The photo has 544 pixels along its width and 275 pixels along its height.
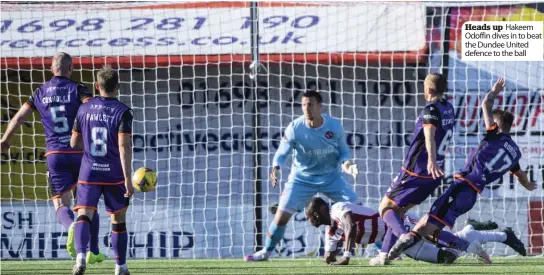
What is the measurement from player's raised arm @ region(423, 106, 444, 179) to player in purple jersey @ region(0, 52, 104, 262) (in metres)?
→ 3.01

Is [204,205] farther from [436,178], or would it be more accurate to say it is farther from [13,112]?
[436,178]

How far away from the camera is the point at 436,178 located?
9.78 m

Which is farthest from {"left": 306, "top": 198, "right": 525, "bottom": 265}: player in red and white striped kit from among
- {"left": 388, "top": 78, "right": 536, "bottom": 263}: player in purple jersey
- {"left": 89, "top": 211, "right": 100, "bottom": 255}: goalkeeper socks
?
{"left": 89, "top": 211, "right": 100, "bottom": 255}: goalkeeper socks

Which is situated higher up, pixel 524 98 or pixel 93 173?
pixel 524 98

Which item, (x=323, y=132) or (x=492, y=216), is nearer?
(x=323, y=132)

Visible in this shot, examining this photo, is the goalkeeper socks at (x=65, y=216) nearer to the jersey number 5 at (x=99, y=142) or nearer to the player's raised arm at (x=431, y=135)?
the jersey number 5 at (x=99, y=142)

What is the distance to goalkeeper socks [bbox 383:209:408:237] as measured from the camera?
32.8 ft

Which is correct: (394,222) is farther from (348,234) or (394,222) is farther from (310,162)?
(310,162)

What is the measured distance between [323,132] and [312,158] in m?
0.31

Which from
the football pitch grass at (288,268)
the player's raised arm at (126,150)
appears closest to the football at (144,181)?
the football pitch grass at (288,268)

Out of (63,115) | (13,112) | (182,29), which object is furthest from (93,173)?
(13,112)

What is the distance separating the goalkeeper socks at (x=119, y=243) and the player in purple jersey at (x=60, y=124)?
A: 4.00 feet

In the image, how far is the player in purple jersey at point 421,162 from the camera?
9.91 metres

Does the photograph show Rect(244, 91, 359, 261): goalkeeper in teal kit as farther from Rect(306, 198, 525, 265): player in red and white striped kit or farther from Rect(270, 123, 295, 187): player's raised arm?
Rect(306, 198, 525, 265): player in red and white striped kit
